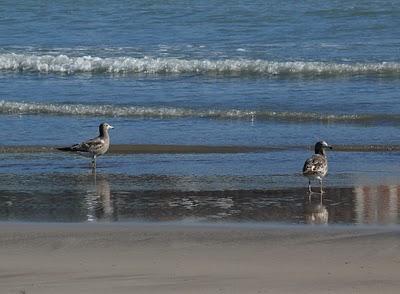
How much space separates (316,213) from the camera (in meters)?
10.8

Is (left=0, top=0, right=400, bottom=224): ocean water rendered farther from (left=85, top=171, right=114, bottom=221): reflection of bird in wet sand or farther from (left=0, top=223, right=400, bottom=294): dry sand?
(left=0, top=223, right=400, bottom=294): dry sand

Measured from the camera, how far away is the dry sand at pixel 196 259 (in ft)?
27.0

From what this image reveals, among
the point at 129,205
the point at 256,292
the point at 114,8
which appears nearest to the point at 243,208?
the point at 129,205

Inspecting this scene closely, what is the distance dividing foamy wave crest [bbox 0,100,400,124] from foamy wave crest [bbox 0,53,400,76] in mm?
4347

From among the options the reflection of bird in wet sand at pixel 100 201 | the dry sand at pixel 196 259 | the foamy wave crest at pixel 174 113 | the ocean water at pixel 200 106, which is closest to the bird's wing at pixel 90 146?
the ocean water at pixel 200 106

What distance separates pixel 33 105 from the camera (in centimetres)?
1823

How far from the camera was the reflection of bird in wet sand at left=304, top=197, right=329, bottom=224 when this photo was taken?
10.5 metres

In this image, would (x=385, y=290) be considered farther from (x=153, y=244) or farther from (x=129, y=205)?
(x=129, y=205)

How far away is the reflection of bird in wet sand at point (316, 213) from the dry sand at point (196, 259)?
1.21 feet

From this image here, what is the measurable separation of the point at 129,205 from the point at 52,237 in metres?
1.61

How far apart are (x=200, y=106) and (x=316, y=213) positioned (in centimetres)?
744

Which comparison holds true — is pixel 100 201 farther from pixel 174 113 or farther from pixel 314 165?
pixel 174 113

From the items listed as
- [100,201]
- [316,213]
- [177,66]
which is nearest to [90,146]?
[100,201]

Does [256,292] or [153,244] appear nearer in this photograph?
[256,292]
